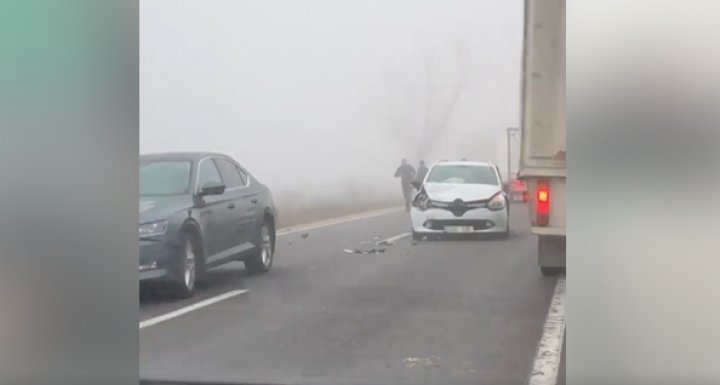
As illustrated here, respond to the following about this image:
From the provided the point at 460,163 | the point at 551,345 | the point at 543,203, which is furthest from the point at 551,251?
the point at 460,163

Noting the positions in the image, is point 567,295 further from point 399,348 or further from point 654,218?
point 399,348

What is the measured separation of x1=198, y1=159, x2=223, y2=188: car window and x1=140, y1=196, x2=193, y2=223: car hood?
0.32ft

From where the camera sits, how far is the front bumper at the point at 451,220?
3420mm

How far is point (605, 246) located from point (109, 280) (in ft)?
6.44

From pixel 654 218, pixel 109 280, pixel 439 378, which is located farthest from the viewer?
pixel 109 280

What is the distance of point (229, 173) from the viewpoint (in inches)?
135

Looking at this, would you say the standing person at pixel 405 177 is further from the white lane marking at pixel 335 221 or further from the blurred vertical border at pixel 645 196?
the blurred vertical border at pixel 645 196

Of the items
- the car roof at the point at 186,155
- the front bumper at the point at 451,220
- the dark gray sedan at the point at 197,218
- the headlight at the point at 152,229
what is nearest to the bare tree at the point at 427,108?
the front bumper at the point at 451,220

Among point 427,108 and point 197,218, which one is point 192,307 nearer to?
point 197,218

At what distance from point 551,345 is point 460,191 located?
67 centimetres

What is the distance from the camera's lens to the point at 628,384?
302 centimetres

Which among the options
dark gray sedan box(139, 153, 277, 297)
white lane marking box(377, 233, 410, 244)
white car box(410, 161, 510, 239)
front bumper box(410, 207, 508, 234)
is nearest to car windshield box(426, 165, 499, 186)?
white car box(410, 161, 510, 239)

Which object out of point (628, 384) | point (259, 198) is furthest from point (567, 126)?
point (259, 198)

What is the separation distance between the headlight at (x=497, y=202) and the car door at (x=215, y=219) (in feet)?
3.41
